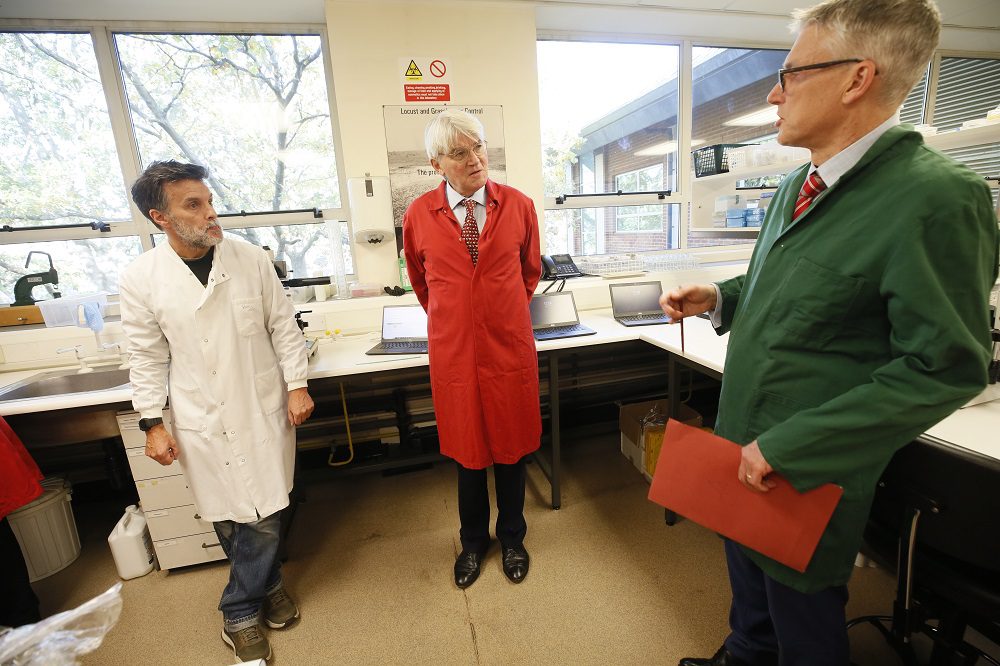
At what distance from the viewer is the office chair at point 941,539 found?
855 mm

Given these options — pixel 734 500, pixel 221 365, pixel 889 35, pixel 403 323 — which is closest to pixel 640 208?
pixel 403 323

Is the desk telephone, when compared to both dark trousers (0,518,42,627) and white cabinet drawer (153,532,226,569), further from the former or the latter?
dark trousers (0,518,42,627)

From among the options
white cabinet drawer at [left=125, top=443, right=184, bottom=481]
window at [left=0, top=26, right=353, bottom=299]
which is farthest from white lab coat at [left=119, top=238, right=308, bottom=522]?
window at [left=0, top=26, right=353, bottom=299]

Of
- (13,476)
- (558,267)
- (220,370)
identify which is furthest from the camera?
(558,267)

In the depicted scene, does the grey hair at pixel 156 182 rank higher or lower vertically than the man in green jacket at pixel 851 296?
higher

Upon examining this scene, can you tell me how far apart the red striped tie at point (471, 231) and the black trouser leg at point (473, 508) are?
0.84 metres

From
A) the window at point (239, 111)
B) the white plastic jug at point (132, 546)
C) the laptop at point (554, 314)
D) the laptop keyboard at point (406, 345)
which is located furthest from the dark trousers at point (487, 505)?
the window at point (239, 111)

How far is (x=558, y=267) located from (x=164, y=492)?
2324mm

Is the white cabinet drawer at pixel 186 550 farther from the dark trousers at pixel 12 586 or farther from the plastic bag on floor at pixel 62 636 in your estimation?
the plastic bag on floor at pixel 62 636

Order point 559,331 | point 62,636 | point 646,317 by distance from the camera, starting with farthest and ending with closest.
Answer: point 646,317
point 559,331
point 62,636

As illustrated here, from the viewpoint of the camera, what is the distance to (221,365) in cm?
143

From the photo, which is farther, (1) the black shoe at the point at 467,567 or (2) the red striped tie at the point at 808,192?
(1) the black shoe at the point at 467,567

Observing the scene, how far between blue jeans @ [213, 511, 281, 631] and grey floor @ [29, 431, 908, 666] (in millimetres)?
153

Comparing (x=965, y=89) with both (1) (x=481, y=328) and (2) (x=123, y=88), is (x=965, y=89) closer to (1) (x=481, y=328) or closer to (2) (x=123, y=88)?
(1) (x=481, y=328)
